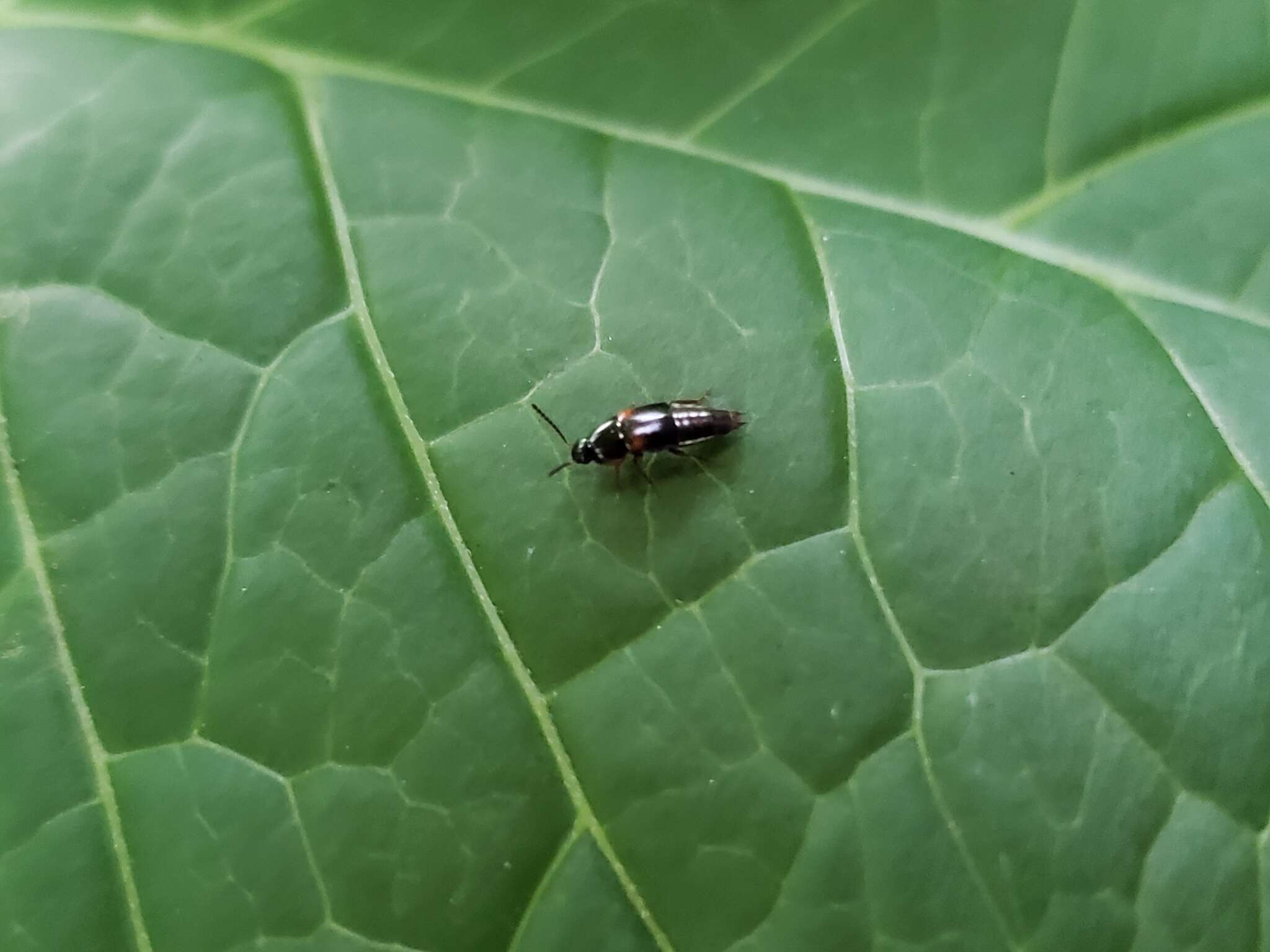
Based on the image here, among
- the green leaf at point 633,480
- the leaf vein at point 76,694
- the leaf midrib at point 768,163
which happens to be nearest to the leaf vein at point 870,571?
the green leaf at point 633,480

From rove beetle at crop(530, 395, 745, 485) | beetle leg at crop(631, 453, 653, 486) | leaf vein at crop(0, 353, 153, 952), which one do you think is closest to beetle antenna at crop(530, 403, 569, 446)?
rove beetle at crop(530, 395, 745, 485)

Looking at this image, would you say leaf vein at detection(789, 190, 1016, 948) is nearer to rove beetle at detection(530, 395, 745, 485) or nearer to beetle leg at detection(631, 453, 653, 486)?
rove beetle at detection(530, 395, 745, 485)

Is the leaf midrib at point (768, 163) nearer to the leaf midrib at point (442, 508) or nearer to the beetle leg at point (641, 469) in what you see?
the leaf midrib at point (442, 508)

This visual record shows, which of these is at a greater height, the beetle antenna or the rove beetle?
the beetle antenna

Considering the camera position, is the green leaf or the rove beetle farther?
the rove beetle

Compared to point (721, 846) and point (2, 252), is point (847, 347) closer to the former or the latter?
point (721, 846)

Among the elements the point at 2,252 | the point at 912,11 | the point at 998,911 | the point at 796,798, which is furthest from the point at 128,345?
the point at 998,911

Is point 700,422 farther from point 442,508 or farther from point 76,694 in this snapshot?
point 76,694
